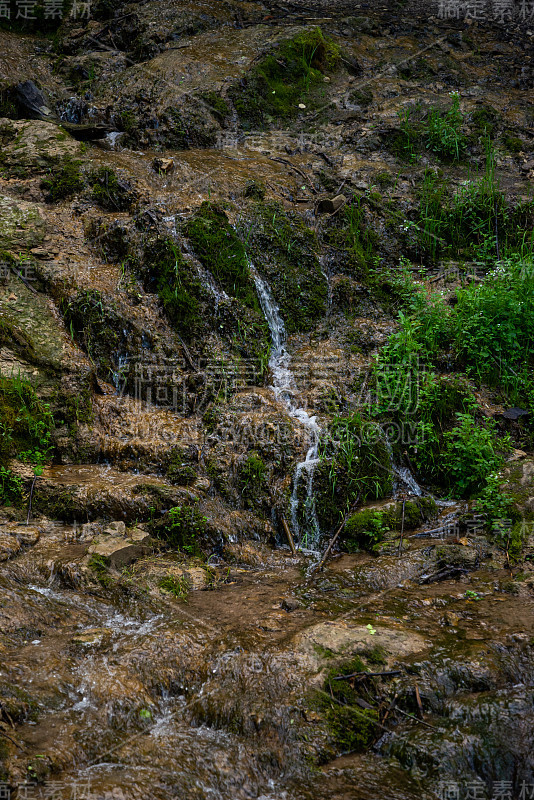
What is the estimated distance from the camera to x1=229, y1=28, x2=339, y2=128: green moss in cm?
991

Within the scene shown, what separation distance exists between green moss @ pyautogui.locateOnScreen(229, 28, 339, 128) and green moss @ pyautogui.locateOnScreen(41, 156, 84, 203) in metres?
3.43

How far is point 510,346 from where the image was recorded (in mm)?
6523

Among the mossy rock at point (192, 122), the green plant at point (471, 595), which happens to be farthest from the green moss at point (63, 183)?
the green plant at point (471, 595)

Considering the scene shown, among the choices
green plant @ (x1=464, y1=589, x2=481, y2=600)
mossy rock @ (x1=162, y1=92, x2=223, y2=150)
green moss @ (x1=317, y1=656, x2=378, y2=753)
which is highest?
mossy rock @ (x1=162, y1=92, x2=223, y2=150)

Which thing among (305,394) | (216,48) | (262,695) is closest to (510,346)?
(305,394)

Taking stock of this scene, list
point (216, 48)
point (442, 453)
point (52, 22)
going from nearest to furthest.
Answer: point (442, 453), point (216, 48), point (52, 22)

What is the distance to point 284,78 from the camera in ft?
34.2

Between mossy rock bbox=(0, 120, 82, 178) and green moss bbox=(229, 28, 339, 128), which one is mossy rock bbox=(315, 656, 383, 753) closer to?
mossy rock bbox=(0, 120, 82, 178)

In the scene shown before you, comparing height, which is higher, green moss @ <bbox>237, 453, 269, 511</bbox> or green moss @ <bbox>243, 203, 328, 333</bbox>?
green moss @ <bbox>243, 203, 328, 333</bbox>

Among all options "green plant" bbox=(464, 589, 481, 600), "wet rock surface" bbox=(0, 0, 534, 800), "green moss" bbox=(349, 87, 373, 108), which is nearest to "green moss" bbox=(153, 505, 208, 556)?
"wet rock surface" bbox=(0, 0, 534, 800)

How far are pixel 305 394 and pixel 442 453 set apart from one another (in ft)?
5.21

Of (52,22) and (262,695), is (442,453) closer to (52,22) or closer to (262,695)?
(262,695)

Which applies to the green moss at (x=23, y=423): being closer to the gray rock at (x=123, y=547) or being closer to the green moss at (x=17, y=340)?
the green moss at (x=17, y=340)

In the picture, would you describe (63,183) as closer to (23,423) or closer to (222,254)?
(222,254)
